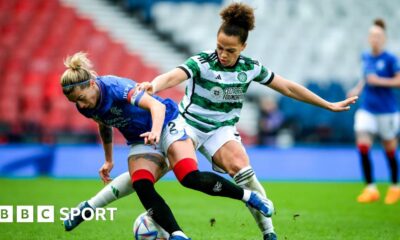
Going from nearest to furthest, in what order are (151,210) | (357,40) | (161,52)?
(151,210) < (161,52) < (357,40)

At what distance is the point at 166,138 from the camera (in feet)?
20.2

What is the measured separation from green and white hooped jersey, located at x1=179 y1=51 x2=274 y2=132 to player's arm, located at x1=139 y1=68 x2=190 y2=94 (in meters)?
0.09

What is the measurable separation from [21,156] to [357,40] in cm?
1216

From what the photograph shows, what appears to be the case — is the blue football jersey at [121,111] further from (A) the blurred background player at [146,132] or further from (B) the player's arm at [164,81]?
(B) the player's arm at [164,81]

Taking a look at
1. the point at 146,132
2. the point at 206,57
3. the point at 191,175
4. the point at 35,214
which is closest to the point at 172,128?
the point at 146,132

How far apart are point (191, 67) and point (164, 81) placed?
41 centimetres

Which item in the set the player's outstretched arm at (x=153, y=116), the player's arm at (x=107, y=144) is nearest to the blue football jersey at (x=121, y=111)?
the player's outstretched arm at (x=153, y=116)

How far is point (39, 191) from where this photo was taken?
1122 cm

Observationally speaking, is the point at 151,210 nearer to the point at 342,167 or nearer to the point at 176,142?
the point at 176,142

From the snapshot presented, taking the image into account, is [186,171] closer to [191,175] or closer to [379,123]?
[191,175]

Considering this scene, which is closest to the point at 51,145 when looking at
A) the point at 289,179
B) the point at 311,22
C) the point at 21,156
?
the point at 21,156

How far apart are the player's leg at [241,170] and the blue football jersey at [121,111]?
56cm

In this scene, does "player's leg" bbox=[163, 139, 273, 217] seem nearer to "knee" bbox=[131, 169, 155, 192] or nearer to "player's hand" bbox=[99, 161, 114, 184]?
"knee" bbox=[131, 169, 155, 192]

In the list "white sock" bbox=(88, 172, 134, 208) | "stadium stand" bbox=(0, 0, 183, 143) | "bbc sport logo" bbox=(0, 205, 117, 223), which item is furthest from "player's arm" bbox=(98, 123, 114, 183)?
"stadium stand" bbox=(0, 0, 183, 143)
